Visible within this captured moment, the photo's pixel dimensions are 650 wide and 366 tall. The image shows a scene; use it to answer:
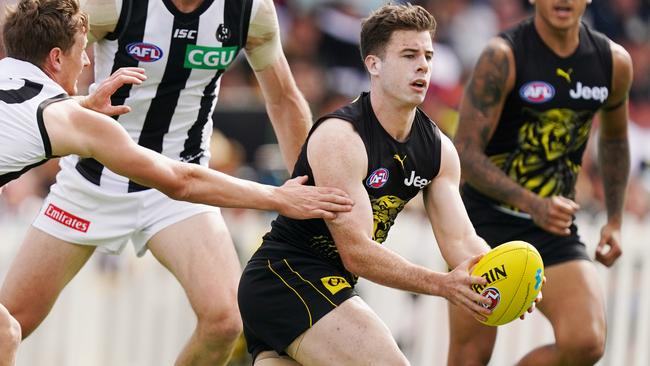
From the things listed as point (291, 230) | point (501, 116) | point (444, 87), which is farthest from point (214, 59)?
point (444, 87)

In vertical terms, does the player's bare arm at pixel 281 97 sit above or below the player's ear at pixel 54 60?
below

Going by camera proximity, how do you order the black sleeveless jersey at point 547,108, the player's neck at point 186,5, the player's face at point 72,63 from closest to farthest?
the player's face at point 72,63 → the player's neck at point 186,5 → the black sleeveless jersey at point 547,108

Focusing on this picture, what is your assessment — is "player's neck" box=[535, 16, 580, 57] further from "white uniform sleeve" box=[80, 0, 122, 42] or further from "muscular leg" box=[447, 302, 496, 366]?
"white uniform sleeve" box=[80, 0, 122, 42]

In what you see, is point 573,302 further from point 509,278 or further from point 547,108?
point 509,278

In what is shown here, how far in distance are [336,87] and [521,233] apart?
663 centimetres

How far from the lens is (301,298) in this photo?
593 centimetres

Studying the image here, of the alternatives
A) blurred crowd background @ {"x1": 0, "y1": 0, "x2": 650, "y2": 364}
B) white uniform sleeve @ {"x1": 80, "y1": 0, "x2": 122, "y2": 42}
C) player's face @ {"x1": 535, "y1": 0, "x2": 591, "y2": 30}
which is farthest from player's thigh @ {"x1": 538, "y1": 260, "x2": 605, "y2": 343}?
blurred crowd background @ {"x1": 0, "y1": 0, "x2": 650, "y2": 364}

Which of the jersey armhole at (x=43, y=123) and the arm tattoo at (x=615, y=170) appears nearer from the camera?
the jersey armhole at (x=43, y=123)

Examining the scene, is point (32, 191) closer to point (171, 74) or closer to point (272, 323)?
point (171, 74)

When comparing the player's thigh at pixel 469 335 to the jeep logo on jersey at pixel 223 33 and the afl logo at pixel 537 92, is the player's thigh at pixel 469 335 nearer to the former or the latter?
the afl logo at pixel 537 92

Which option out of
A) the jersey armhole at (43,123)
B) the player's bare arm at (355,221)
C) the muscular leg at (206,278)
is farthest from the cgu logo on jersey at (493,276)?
the jersey armhole at (43,123)

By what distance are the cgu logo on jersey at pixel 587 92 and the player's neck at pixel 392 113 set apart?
65.2 inches

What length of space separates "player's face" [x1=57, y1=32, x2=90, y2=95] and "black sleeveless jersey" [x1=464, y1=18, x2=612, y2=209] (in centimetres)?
257

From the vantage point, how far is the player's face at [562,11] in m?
7.30
